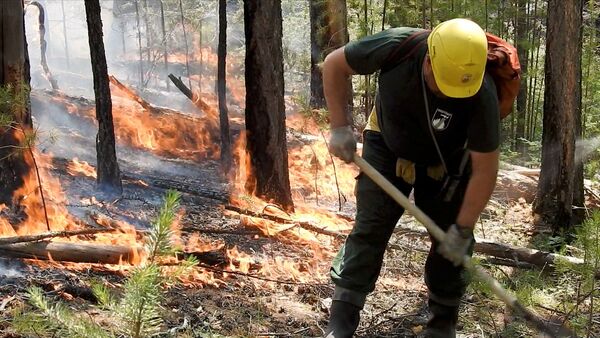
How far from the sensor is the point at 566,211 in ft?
23.1

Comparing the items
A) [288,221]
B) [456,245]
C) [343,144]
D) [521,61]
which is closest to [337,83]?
[343,144]

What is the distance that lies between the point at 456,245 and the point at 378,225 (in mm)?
532

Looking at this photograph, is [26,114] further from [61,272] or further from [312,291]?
[312,291]

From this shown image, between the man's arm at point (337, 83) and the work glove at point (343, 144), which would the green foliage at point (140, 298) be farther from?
the man's arm at point (337, 83)

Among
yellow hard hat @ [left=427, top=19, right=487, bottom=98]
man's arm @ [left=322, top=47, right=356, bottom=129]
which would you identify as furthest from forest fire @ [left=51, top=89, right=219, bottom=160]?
yellow hard hat @ [left=427, top=19, right=487, bottom=98]

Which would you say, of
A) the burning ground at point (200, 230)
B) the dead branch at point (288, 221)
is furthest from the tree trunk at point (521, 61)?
the dead branch at point (288, 221)

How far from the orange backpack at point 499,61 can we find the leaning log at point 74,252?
241 cm

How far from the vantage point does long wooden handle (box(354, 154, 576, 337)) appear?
9.04ft

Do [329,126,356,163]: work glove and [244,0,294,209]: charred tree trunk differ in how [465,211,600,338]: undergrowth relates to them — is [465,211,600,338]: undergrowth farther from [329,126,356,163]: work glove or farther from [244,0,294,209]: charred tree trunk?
[244,0,294,209]: charred tree trunk

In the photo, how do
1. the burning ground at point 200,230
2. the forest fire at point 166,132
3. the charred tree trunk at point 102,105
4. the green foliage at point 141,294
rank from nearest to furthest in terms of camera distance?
1. the green foliage at point 141,294
2. the burning ground at point 200,230
3. the charred tree trunk at point 102,105
4. the forest fire at point 166,132

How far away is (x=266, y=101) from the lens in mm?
7035

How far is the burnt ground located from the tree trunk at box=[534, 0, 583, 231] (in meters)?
0.45

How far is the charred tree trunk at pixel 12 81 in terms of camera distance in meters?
5.36

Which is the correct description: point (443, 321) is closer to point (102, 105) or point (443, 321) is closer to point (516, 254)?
point (516, 254)
